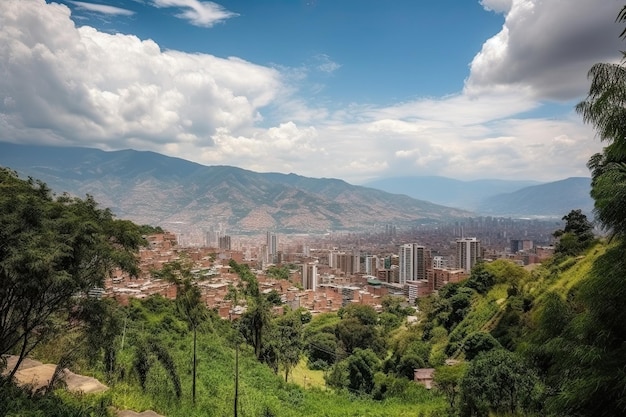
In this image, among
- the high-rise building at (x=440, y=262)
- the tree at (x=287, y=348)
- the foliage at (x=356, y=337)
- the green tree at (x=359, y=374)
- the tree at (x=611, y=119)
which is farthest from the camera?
the high-rise building at (x=440, y=262)

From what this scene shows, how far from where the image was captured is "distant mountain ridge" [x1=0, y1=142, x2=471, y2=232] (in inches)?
5507

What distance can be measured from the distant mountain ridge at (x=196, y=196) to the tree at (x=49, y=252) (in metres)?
120

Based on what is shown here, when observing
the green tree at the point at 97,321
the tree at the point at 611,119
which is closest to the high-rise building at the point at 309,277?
the green tree at the point at 97,321

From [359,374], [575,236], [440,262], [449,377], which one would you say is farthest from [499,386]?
[440,262]

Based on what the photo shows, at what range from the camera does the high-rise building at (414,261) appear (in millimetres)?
56094

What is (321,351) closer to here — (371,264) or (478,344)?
(478,344)

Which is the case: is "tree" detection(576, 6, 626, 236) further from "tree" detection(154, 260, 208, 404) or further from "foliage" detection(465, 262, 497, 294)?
"foliage" detection(465, 262, 497, 294)

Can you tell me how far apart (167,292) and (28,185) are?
19.4 m

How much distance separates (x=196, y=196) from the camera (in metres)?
164

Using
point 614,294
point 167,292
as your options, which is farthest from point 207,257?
point 614,294

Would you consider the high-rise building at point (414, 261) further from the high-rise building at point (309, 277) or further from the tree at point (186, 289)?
the tree at point (186, 289)

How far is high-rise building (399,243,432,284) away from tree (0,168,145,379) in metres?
52.8

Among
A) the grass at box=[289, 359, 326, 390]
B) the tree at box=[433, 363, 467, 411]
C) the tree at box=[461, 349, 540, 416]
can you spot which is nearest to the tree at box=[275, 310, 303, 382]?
the grass at box=[289, 359, 326, 390]

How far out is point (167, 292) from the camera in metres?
23.6
